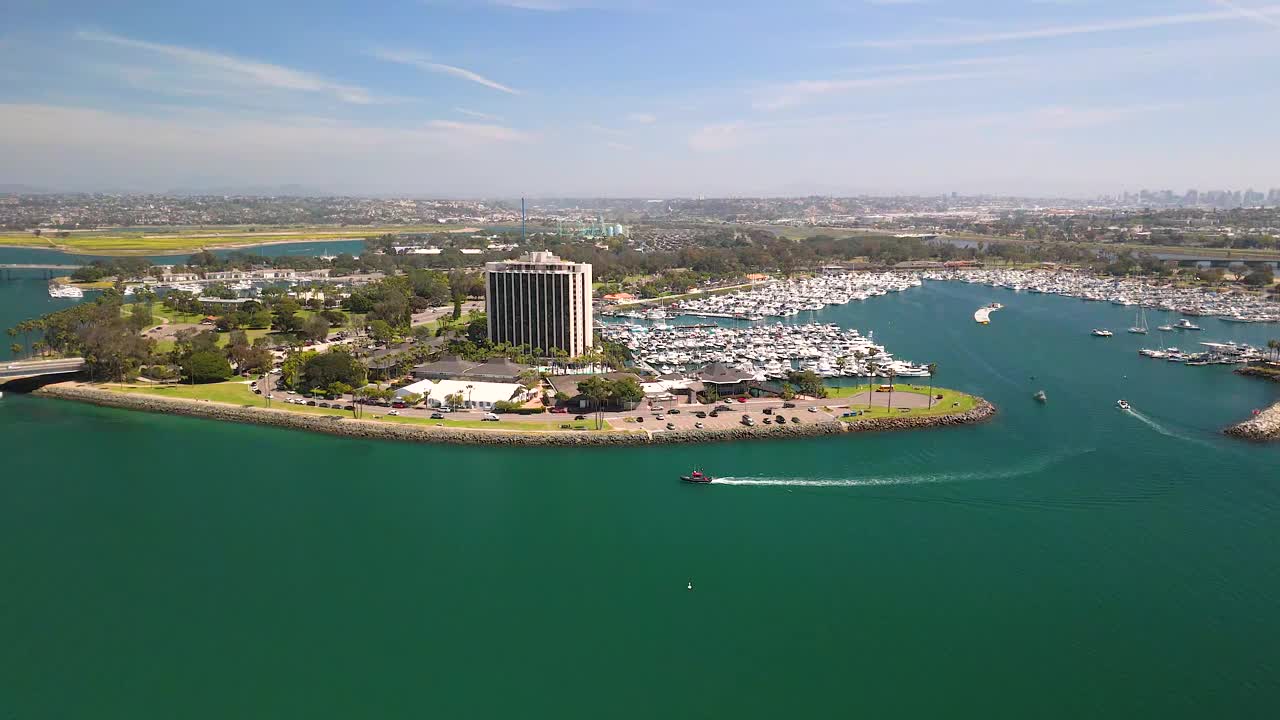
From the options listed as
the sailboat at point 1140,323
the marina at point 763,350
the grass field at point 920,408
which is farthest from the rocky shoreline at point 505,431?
the sailboat at point 1140,323

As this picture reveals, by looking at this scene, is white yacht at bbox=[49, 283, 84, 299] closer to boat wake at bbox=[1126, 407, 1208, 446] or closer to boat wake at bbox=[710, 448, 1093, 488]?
boat wake at bbox=[710, 448, 1093, 488]

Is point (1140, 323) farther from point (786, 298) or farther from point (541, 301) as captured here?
point (541, 301)

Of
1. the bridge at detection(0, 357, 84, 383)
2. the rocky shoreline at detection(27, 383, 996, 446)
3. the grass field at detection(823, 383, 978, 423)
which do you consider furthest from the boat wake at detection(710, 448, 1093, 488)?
the bridge at detection(0, 357, 84, 383)

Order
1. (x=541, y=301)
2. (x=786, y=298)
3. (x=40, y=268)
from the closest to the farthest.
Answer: (x=541, y=301) < (x=786, y=298) < (x=40, y=268)

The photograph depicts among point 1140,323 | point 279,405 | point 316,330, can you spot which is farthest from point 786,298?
point 279,405

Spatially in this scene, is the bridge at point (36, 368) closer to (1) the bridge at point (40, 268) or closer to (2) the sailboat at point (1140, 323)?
(1) the bridge at point (40, 268)

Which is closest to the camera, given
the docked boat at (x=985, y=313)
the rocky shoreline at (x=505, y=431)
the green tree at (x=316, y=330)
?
the rocky shoreline at (x=505, y=431)

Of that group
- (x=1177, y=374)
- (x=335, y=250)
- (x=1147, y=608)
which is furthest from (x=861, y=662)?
(x=335, y=250)
